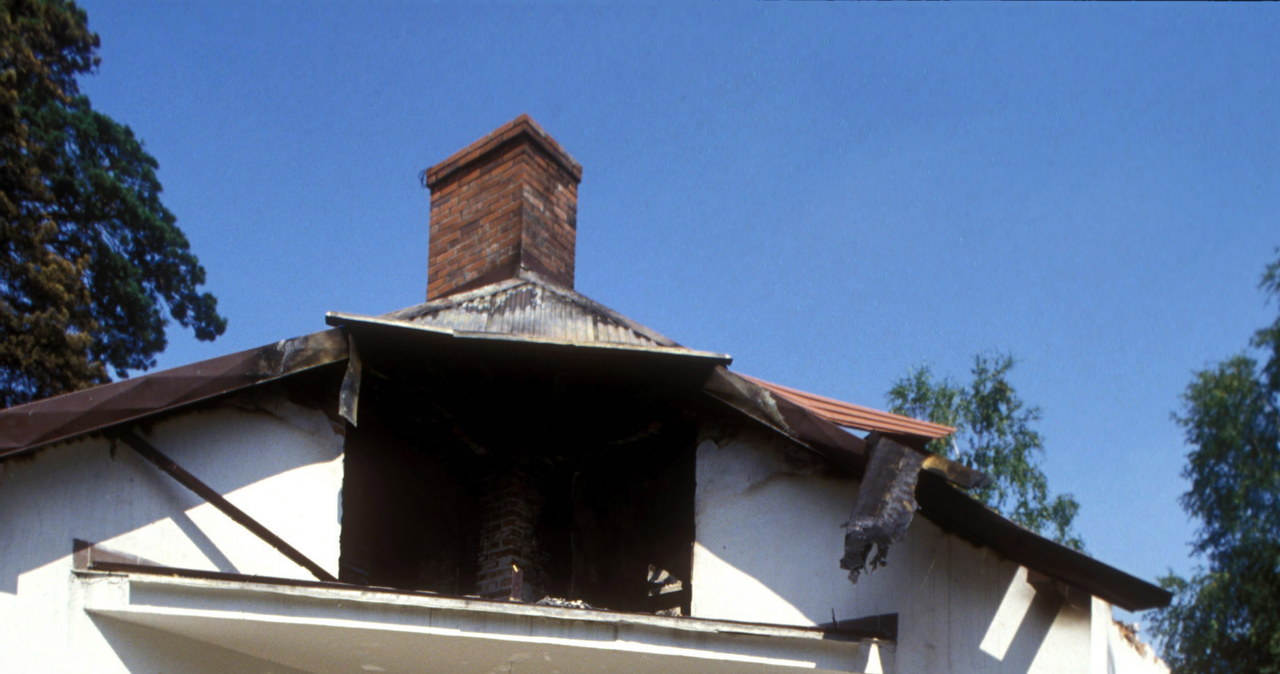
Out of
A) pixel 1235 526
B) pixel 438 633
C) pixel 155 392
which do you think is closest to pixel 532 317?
pixel 438 633

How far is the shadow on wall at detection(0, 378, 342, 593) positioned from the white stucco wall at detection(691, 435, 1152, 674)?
2439 mm

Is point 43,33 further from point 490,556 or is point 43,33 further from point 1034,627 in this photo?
point 1034,627

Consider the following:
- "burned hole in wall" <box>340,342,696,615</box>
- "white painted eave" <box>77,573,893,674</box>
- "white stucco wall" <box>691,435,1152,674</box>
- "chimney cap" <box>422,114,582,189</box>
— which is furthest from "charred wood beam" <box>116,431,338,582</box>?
"chimney cap" <box>422,114,582,189</box>

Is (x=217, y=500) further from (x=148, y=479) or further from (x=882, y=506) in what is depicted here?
(x=882, y=506)

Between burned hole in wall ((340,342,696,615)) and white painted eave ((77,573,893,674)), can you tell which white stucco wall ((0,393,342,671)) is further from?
burned hole in wall ((340,342,696,615))

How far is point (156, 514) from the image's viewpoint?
6609 millimetres

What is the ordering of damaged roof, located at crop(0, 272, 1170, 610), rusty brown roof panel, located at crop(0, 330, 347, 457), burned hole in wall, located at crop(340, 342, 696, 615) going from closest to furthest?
rusty brown roof panel, located at crop(0, 330, 347, 457) → damaged roof, located at crop(0, 272, 1170, 610) → burned hole in wall, located at crop(340, 342, 696, 615)

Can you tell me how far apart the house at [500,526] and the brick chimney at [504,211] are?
184 cm

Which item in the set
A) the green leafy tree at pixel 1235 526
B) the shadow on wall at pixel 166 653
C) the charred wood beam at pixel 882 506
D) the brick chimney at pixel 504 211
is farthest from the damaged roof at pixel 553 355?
the green leafy tree at pixel 1235 526

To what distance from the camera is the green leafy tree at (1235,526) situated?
861 inches

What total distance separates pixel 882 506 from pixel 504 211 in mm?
→ 5236

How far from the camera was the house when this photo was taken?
6.23 metres

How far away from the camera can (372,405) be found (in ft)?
28.2

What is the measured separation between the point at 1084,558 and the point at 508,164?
20.0ft
